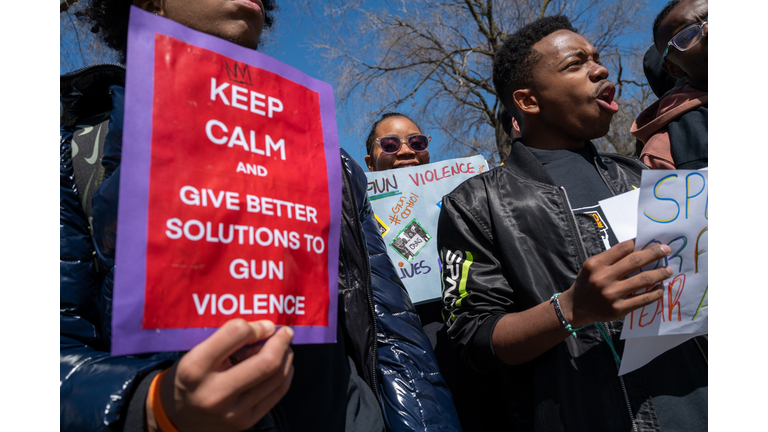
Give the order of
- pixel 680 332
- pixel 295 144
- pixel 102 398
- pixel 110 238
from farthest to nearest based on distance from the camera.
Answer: pixel 680 332
pixel 295 144
pixel 110 238
pixel 102 398

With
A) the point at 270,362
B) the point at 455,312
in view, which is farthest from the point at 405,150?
the point at 270,362

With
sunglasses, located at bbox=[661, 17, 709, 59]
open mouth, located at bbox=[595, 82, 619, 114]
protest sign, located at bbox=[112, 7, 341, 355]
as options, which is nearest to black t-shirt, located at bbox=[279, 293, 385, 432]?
protest sign, located at bbox=[112, 7, 341, 355]

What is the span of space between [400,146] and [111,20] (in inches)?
92.5

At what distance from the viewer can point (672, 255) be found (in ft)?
3.99

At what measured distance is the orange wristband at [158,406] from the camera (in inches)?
29.7

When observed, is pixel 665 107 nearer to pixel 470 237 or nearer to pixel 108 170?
pixel 470 237

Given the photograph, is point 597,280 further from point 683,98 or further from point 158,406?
point 683,98

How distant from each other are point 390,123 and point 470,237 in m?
2.42

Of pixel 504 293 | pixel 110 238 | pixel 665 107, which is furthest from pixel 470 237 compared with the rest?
pixel 665 107

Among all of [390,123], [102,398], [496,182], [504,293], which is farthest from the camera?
[390,123]

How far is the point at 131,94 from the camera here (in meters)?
0.81

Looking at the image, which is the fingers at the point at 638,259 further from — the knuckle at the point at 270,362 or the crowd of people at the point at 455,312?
the knuckle at the point at 270,362

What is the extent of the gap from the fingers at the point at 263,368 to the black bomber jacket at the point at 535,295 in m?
0.87

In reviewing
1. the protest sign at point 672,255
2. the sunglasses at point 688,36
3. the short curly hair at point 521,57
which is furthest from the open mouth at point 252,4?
the sunglasses at point 688,36
